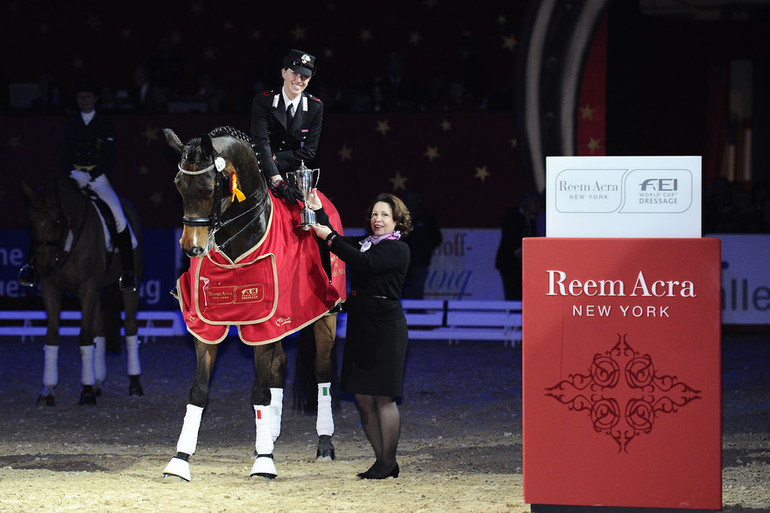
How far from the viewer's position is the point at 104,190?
37.4ft

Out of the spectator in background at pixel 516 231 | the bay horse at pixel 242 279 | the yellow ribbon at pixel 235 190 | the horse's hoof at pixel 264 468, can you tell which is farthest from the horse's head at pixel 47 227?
the spectator in background at pixel 516 231

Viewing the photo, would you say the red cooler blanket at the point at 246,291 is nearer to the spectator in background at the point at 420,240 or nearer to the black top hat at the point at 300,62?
the black top hat at the point at 300,62

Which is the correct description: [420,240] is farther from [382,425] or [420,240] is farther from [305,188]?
[382,425]

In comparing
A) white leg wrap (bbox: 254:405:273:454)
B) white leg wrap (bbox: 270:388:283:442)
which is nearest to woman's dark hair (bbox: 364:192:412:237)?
white leg wrap (bbox: 254:405:273:454)

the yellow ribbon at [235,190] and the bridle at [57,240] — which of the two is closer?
the yellow ribbon at [235,190]

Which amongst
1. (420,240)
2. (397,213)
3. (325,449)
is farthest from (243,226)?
(420,240)

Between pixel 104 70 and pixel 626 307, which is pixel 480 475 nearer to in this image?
pixel 626 307

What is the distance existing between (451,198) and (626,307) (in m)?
11.1

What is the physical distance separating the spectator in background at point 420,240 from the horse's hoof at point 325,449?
750 centimetres

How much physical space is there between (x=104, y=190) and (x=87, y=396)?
6.78ft

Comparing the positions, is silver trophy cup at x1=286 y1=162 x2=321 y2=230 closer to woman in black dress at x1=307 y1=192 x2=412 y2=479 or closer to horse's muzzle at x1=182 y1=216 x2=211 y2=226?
woman in black dress at x1=307 y1=192 x2=412 y2=479

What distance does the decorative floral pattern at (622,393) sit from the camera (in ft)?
18.9

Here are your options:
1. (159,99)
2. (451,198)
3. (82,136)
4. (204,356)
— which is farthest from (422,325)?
(204,356)

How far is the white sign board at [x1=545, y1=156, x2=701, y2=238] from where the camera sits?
575 centimetres
